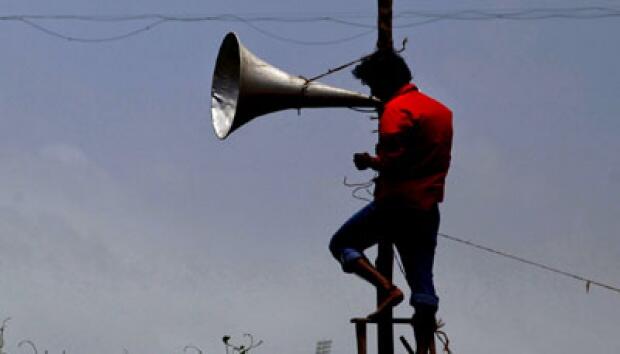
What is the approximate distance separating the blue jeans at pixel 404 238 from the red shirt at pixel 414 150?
98 mm

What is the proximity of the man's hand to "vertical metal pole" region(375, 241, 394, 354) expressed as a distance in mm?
602

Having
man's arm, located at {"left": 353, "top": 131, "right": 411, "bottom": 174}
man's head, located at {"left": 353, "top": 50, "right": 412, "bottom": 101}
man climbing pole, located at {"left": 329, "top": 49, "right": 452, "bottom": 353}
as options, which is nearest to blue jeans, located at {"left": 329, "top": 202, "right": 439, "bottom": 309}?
man climbing pole, located at {"left": 329, "top": 49, "right": 452, "bottom": 353}

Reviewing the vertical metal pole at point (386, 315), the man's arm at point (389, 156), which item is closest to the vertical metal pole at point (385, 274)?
the vertical metal pole at point (386, 315)

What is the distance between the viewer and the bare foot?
327 inches

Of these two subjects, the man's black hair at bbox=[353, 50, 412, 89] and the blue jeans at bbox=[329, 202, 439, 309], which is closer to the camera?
the blue jeans at bbox=[329, 202, 439, 309]

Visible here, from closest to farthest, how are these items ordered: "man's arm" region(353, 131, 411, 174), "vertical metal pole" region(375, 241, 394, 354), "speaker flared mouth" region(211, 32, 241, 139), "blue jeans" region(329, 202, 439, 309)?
"man's arm" region(353, 131, 411, 174) < "blue jeans" region(329, 202, 439, 309) < "vertical metal pole" region(375, 241, 394, 354) < "speaker flared mouth" region(211, 32, 241, 139)

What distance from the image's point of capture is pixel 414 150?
26.8ft

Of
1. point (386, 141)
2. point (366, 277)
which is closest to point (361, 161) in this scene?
point (386, 141)

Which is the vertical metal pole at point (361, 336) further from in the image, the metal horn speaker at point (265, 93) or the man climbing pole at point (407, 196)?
the metal horn speaker at point (265, 93)

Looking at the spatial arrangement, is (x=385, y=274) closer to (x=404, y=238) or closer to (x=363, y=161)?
(x=404, y=238)

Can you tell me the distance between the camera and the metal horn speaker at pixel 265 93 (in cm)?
887

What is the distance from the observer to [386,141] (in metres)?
8.12

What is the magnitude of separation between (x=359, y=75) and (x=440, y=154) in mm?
838

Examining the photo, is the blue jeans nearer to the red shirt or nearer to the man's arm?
the red shirt
